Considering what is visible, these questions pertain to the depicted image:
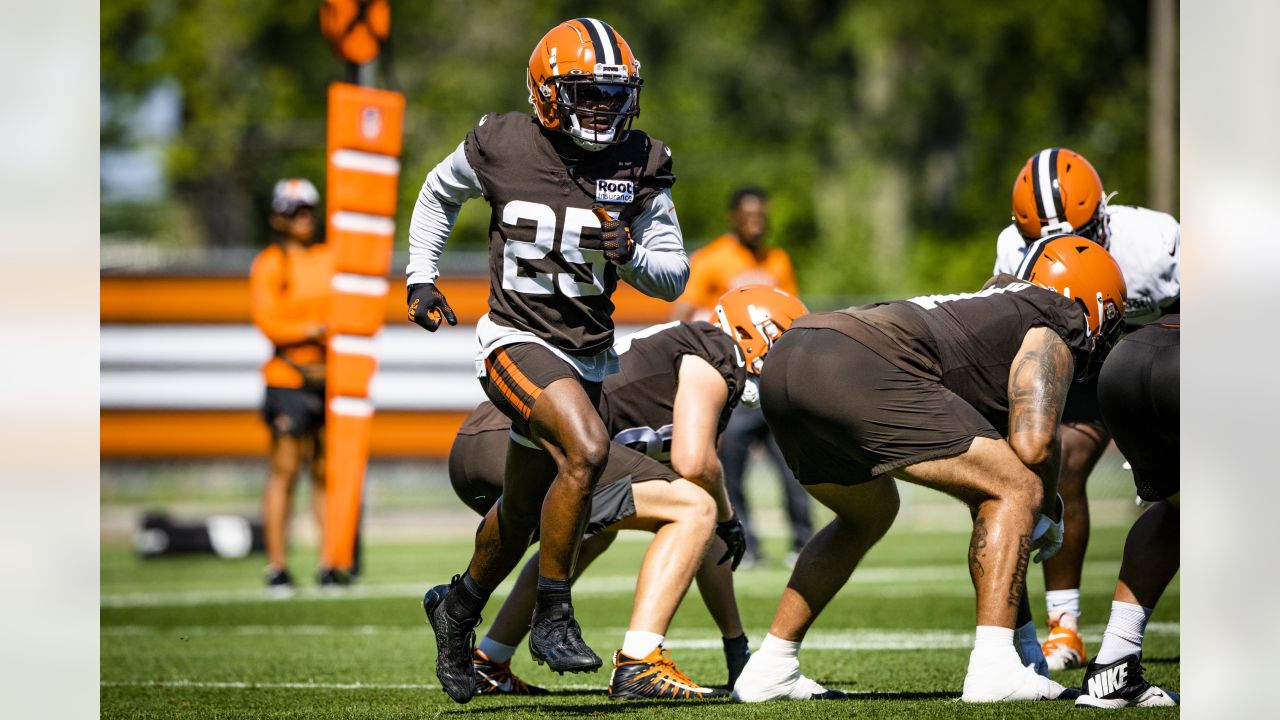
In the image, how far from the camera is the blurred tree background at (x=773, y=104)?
27.8 meters

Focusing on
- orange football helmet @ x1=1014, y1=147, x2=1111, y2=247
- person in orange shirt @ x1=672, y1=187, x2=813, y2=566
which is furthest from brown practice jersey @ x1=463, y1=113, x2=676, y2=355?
person in orange shirt @ x1=672, y1=187, x2=813, y2=566

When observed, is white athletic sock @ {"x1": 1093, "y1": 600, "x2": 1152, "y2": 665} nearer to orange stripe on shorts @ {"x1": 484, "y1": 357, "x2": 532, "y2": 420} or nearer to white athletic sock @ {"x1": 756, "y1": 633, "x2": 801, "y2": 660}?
white athletic sock @ {"x1": 756, "y1": 633, "x2": 801, "y2": 660}

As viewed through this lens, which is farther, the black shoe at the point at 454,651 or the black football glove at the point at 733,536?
the black football glove at the point at 733,536

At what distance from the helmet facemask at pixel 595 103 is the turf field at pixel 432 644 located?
1.80 m

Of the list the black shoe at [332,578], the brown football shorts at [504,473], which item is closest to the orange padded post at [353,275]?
the black shoe at [332,578]

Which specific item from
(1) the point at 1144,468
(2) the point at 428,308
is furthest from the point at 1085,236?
(2) the point at 428,308

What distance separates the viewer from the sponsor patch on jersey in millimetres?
4922

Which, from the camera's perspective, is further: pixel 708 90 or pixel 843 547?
pixel 708 90

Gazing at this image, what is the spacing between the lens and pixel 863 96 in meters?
30.5

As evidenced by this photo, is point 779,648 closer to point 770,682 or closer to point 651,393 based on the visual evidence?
point 770,682

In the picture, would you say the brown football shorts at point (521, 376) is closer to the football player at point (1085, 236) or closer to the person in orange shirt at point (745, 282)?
the football player at point (1085, 236)
